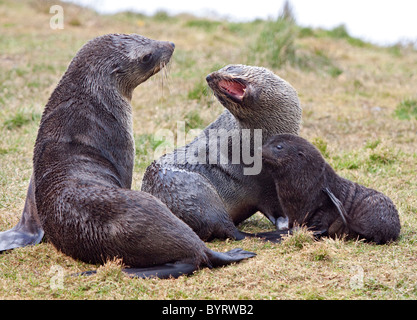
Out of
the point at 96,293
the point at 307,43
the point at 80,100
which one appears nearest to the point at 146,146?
the point at 80,100

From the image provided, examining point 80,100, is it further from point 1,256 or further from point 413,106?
point 413,106

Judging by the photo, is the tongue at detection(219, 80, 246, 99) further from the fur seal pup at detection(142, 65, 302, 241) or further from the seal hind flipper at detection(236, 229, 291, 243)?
the seal hind flipper at detection(236, 229, 291, 243)

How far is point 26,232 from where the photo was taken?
521 centimetres

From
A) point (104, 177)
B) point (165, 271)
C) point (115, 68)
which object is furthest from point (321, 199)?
point (115, 68)

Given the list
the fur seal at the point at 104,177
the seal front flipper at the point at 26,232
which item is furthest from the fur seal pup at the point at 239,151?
the seal front flipper at the point at 26,232

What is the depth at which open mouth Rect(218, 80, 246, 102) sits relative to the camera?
18.5 feet

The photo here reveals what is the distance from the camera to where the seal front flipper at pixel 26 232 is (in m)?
5.05

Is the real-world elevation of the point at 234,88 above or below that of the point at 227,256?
above

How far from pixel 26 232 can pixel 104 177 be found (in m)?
0.96

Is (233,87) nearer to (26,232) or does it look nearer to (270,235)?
(270,235)

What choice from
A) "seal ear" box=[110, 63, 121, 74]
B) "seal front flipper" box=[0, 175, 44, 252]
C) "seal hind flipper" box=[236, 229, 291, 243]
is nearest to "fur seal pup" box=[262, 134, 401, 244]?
"seal hind flipper" box=[236, 229, 291, 243]

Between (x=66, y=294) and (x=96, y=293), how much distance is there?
0.19 metres

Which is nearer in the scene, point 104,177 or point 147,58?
point 104,177

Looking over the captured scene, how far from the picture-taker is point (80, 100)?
5109mm
